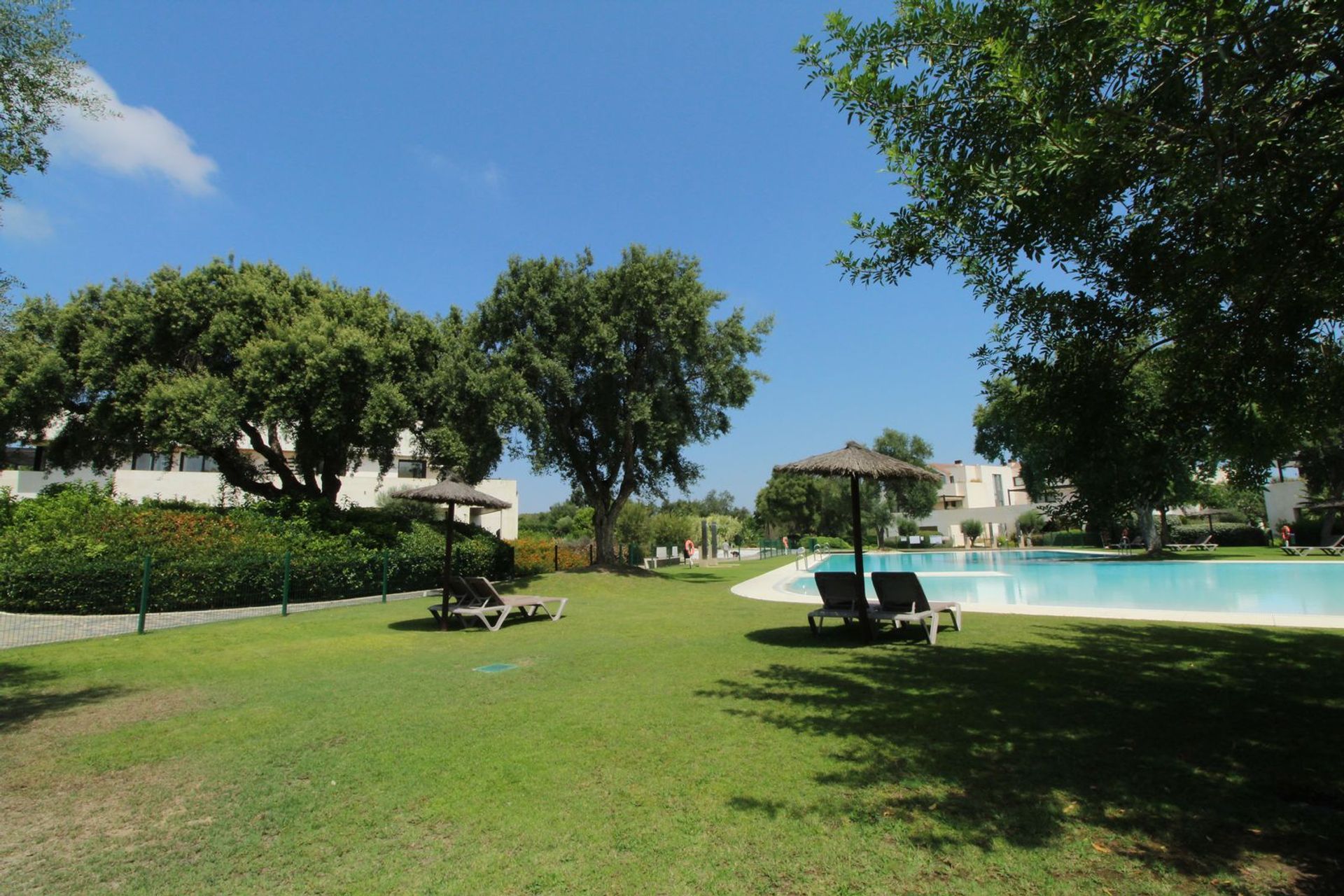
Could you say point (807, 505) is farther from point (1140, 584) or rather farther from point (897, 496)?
point (1140, 584)

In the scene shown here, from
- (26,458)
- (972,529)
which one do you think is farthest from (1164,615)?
(972,529)

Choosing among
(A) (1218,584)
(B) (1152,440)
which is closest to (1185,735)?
(B) (1152,440)

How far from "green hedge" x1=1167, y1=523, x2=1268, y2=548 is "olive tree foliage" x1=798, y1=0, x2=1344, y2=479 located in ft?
147

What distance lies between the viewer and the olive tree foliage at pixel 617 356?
22359 mm

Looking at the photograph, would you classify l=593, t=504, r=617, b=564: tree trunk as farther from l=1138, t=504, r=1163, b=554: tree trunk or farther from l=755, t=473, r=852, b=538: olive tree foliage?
l=755, t=473, r=852, b=538: olive tree foliage

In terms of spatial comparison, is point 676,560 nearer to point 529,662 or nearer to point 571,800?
point 529,662

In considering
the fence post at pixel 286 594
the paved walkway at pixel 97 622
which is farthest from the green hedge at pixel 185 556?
the fence post at pixel 286 594

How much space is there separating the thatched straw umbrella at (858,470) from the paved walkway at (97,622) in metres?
11.2

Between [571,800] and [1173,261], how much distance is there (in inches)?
235

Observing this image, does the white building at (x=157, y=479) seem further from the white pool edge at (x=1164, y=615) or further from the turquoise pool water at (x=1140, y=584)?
the white pool edge at (x=1164, y=615)

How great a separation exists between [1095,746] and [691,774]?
2885mm

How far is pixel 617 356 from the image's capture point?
72.9ft

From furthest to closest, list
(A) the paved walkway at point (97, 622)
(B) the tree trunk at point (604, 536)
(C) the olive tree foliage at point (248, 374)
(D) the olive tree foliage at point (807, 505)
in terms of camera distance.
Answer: (D) the olive tree foliage at point (807, 505) < (B) the tree trunk at point (604, 536) < (C) the olive tree foliage at point (248, 374) < (A) the paved walkway at point (97, 622)

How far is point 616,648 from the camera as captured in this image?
389 inches
